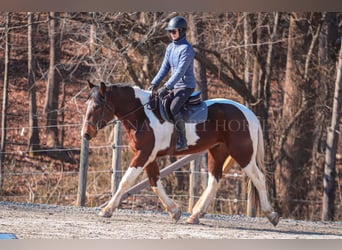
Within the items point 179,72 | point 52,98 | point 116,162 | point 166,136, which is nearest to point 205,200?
point 166,136

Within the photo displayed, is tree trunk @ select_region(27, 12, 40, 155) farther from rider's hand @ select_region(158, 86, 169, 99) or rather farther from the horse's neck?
rider's hand @ select_region(158, 86, 169, 99)

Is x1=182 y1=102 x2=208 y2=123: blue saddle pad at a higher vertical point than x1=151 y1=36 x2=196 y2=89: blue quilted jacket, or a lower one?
lower

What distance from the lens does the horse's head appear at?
8742 mm

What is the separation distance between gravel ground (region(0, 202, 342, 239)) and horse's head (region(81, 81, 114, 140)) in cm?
90

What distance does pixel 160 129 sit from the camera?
8.90 meters

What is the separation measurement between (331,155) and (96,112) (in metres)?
5.97

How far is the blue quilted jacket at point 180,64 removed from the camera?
8672 mm

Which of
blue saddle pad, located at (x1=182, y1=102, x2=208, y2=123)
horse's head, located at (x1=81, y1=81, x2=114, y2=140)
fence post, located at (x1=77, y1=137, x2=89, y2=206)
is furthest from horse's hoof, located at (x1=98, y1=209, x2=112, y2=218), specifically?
fence post, located at (x1=77, y1=137, x2=89, y2=206)

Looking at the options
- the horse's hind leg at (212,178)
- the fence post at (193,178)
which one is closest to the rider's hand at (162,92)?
the horse's hind leg at (212,178)

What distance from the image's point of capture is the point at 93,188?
1377cm

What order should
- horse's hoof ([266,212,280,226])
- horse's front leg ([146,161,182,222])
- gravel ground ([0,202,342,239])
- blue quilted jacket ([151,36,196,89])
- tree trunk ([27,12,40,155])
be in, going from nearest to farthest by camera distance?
gravel ground ([0,202,342,239]), blue quilted jacket ([151,36,196,89]), horse's front leg ([146,161,182,222]), horse's hoof ([266,212,280,226]), tree trunk ([27,12,40,155])

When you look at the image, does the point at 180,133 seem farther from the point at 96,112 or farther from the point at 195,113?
the point at 96,112

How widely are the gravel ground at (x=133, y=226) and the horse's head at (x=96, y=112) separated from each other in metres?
0.90

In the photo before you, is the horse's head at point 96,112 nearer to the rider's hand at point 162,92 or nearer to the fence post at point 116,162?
the rider's hand at point 162,92
